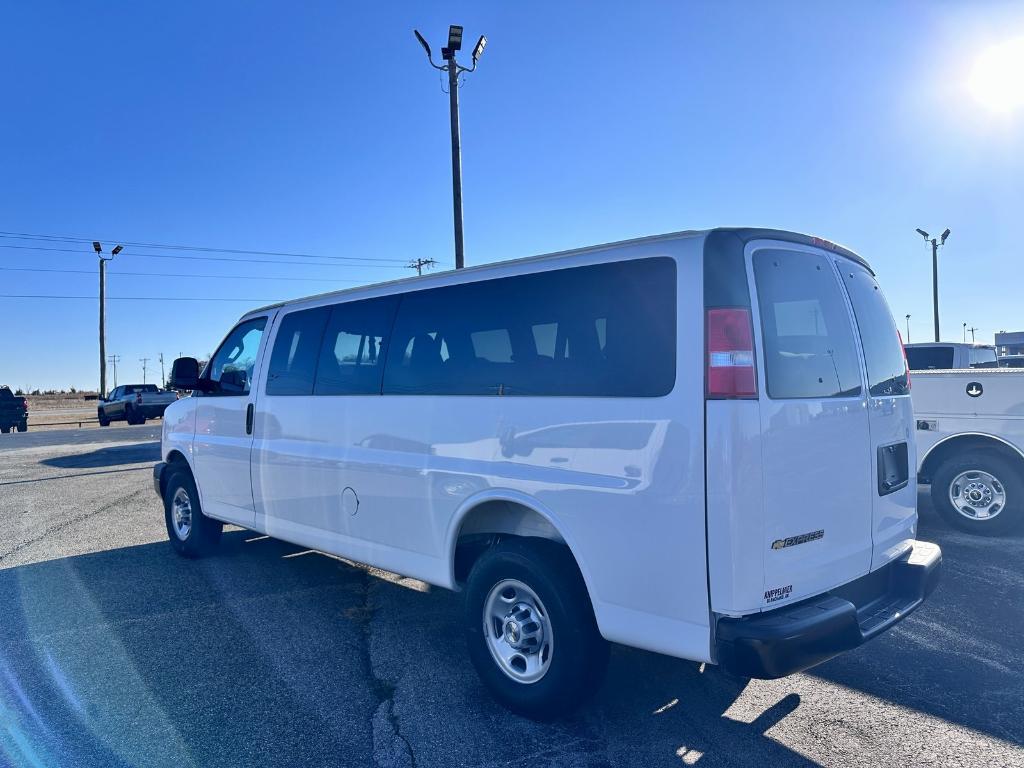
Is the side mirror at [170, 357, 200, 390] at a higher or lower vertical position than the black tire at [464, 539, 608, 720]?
higher

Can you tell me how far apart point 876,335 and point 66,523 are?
8898 mm

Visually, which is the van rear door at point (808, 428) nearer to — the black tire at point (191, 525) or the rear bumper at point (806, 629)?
the rear bumper at point (806, 629)

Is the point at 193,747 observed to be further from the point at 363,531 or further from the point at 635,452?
the point at 635,452

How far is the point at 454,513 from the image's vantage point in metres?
3.85

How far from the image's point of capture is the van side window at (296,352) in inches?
202

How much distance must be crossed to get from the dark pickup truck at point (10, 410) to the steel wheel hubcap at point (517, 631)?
3006 cm

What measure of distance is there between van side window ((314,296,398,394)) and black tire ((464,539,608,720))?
150 centimetres

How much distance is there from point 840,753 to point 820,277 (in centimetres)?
214

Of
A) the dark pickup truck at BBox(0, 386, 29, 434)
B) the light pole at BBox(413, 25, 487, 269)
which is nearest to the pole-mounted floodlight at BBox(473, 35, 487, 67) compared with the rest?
the light pole at BBox(413, 25, 487, 269)

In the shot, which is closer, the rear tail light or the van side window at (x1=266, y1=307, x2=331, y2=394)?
the rear tail light

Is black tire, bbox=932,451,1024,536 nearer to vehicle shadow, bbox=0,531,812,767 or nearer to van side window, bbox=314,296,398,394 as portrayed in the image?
vehicle shadow, bbox=0,531,812,767

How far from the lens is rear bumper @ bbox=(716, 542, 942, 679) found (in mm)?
2721

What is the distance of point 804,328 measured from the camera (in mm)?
3250

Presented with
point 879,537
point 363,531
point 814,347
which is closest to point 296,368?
point 363,531
